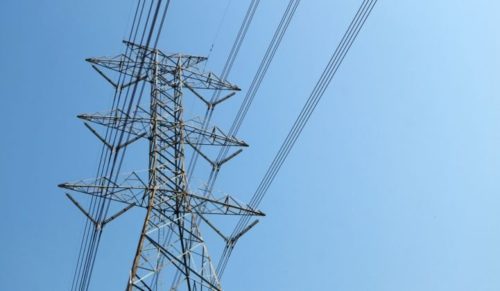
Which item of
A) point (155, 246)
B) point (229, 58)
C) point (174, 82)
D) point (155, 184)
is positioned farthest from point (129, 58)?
point (155, 246)

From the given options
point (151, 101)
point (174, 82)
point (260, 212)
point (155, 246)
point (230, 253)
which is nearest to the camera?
point (155, 246)

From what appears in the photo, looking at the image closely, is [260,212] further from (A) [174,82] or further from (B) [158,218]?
(A) [174,82]

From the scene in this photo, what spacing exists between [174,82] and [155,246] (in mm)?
7603

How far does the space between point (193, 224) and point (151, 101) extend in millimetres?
5336

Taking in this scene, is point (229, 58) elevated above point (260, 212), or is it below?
above

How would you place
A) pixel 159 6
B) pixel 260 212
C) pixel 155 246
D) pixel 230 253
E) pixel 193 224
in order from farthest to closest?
pixel 230 253 < pixel 260 212 < pixel 193 224 < pixel 155 246 < pixel 159 6

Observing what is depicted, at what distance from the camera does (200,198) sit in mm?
13766

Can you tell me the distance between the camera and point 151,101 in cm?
1734

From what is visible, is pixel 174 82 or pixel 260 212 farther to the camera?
pixel 174 82

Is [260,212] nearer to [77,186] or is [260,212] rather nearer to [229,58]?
[77,186]

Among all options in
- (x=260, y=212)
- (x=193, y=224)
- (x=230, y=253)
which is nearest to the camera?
(x=193, y=224)

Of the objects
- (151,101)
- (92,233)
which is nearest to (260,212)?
(92,233)

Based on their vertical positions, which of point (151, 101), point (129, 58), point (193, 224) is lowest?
point (193, 224)

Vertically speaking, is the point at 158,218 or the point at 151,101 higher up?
the point at 151,101
